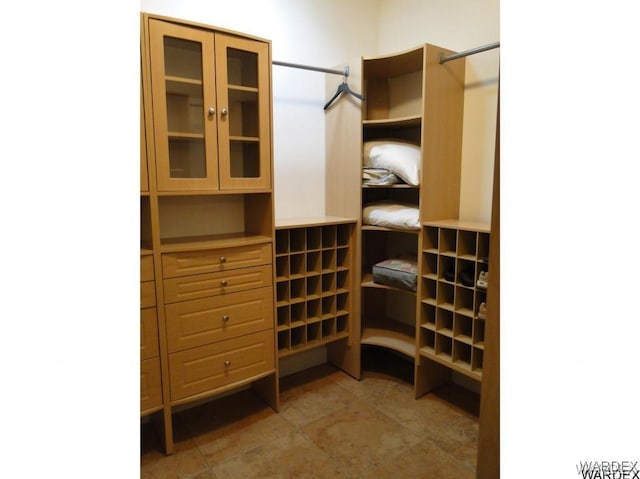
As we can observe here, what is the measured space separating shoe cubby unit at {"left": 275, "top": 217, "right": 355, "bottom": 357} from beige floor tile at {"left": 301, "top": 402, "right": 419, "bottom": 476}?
0.47 meters

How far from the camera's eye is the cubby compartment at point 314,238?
2473 mm

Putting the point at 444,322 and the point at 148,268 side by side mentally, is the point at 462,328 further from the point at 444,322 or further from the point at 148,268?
the point at 148,268

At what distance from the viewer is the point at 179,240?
2.09 m

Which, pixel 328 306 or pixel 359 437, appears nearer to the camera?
pixel 359 437

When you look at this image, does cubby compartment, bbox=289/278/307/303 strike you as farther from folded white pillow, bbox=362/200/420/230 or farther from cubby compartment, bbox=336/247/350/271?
folded white pillow, bbox=362/200/420/230

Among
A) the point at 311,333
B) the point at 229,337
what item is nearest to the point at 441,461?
the point at 311,333

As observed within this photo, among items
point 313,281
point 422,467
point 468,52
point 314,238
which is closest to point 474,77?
point 468,52

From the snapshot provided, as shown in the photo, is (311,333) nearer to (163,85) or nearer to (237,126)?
(237,126)

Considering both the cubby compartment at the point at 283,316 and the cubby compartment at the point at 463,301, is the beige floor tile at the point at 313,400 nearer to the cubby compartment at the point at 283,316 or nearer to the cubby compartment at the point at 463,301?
the cubby compartment at the point at 283,316

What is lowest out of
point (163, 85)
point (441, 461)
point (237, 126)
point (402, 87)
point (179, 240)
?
point (441, 461)

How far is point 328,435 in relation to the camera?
2.12 m

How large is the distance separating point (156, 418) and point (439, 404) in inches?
65.7

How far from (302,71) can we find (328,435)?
2242mm

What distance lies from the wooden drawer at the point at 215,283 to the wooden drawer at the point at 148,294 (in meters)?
0.06
